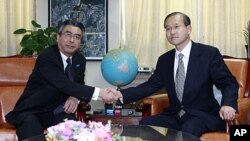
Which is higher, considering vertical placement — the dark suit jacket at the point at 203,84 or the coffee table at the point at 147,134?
the dark suit jacket at the point at 203,84

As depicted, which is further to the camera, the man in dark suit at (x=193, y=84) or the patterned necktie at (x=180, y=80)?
the patterned necktie at (x=180, y=80)

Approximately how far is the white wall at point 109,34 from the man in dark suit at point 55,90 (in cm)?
155

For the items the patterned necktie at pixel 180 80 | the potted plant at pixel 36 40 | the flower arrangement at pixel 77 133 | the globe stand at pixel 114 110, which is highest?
the potted plant at pixel 36 40

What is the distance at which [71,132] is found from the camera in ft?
5.90

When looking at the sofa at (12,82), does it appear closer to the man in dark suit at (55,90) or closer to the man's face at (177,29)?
the man in dark suit at (55,90)

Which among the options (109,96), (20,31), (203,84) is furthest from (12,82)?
(203,84)

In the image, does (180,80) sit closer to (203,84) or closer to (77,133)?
A: (203,84)

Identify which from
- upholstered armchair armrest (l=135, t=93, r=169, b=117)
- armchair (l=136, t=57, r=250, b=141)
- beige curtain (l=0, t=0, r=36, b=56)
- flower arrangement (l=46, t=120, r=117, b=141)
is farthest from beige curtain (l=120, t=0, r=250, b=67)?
flower arrangement (l=46, t=120, r=117, b=141)

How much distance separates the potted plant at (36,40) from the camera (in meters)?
4.36

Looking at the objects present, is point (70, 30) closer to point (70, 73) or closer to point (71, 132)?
point (70, 73)

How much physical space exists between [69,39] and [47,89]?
18.2 inches

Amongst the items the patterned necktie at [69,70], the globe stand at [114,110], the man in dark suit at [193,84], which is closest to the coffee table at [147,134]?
the man in dark suit at [193,84]

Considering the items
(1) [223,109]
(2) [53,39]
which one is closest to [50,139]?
(1) [223,109]

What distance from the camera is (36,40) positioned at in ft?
14.5
